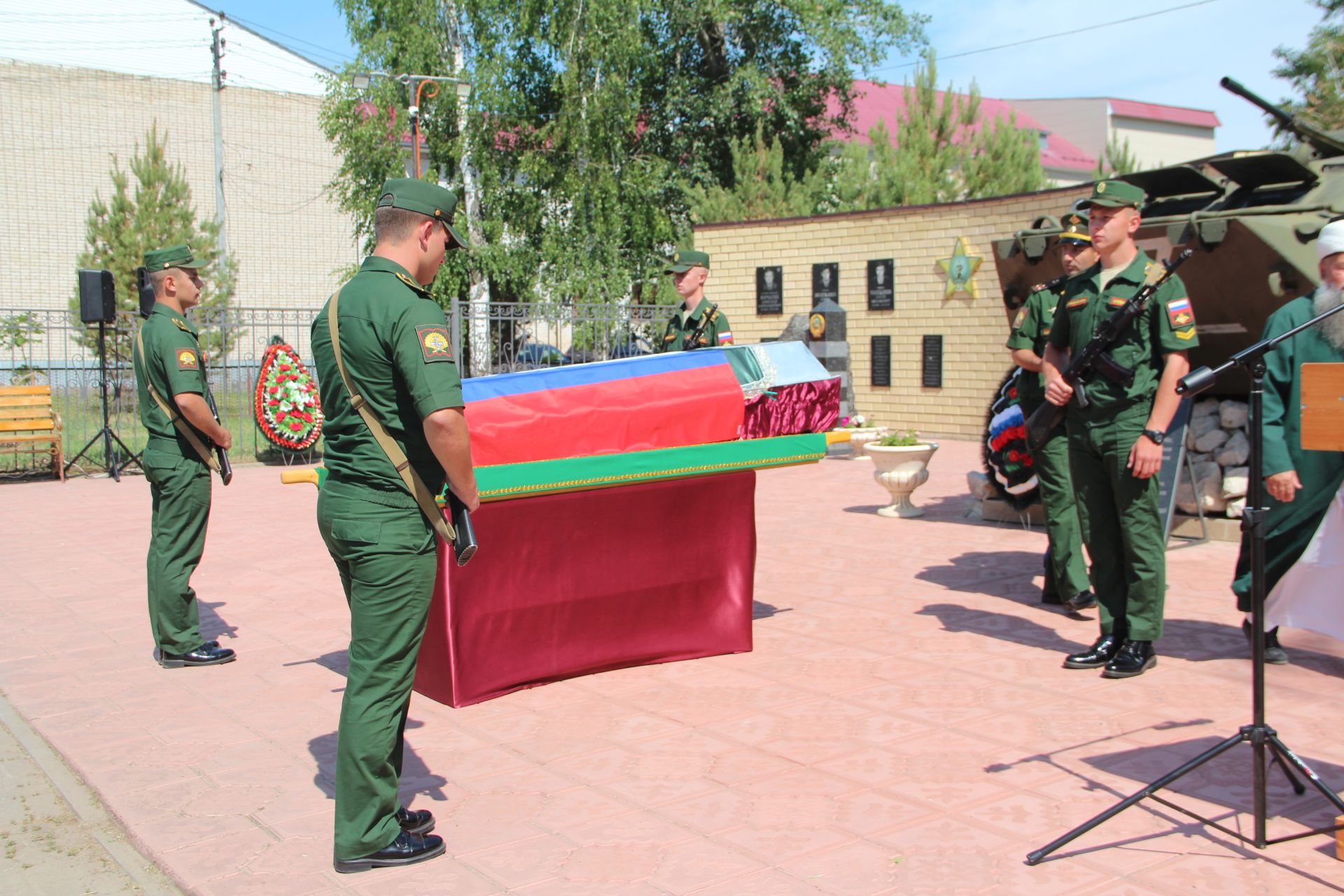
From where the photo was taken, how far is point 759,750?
466cm

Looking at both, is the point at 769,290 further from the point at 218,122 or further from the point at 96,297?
the point at 218,122

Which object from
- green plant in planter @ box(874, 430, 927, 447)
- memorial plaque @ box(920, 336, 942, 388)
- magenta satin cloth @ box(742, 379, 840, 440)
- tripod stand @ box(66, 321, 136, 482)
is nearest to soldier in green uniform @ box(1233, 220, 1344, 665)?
magenta satin cloth @ box(742, 379, 840, 440)

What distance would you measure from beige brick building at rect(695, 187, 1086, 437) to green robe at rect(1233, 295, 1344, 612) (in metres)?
11.0

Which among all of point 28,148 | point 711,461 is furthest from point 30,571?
point 28,148

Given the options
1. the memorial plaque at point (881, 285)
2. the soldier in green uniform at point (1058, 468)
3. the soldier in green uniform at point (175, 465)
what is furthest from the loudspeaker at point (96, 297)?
the soldier in green uniform at point (1058, 468)

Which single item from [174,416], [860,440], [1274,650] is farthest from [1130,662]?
[860,440]

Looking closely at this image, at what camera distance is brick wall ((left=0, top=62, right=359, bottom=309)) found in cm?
3130

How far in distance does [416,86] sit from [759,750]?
69.8 feet

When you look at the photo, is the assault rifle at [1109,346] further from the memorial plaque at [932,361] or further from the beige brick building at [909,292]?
the memorial plaque at [932,361]

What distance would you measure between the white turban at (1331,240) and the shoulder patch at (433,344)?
3697 mm

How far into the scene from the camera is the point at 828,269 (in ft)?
63.8

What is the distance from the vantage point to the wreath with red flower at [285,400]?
51.0ft

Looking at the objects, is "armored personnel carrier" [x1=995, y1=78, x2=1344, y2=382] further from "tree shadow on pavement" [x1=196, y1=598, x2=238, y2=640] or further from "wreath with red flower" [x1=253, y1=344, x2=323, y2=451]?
"wreath with red flower" [x1=253, y1=344, x2=323, y2=451]

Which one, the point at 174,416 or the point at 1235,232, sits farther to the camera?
the point at 1235,232
